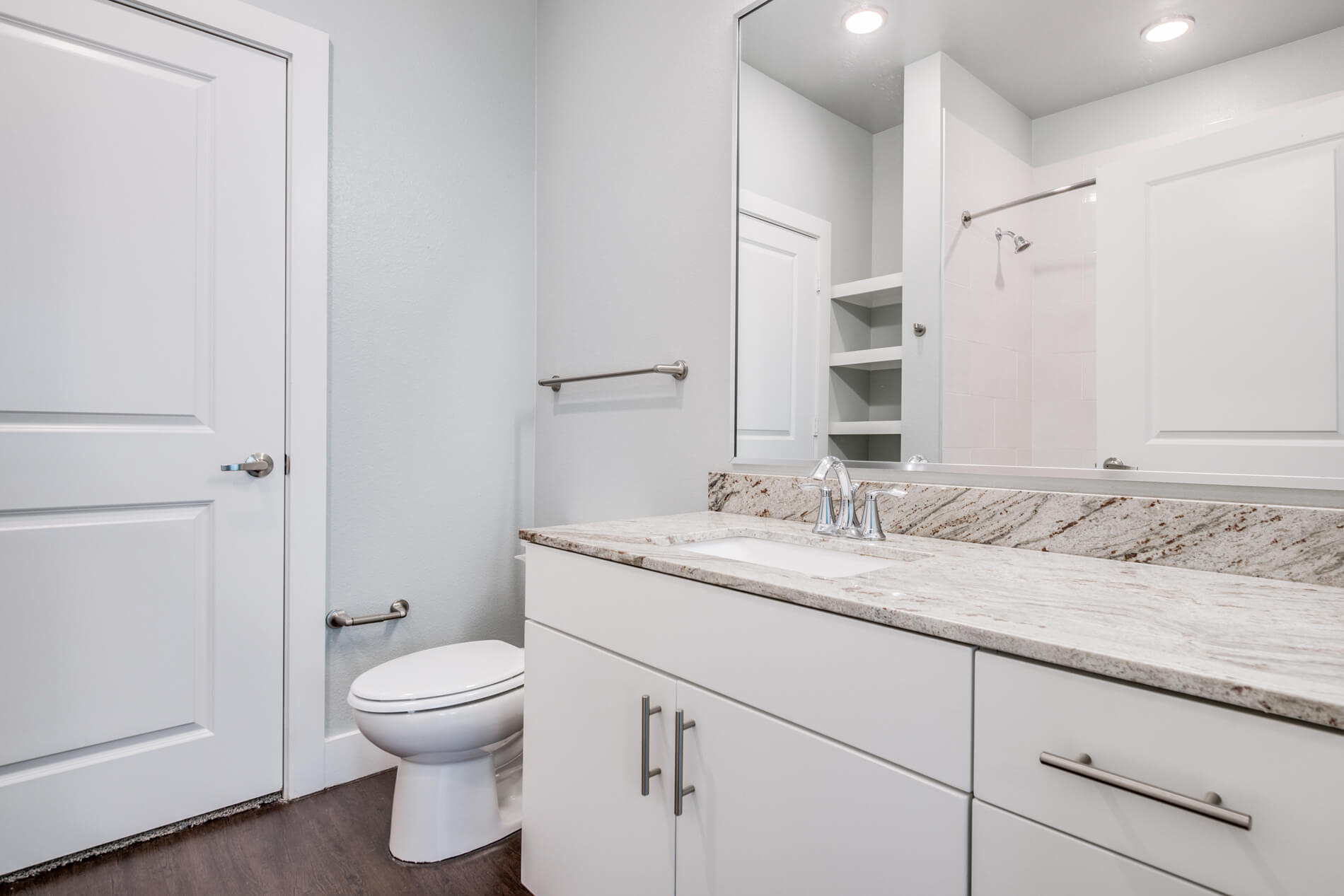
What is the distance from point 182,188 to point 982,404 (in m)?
1.84

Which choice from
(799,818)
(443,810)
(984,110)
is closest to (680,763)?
(799,818)

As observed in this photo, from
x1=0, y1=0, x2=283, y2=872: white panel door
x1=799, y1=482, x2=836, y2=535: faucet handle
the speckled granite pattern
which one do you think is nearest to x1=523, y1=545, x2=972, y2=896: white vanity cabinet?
x1=799, y1=482, x2=836, y2=535: faucet handle

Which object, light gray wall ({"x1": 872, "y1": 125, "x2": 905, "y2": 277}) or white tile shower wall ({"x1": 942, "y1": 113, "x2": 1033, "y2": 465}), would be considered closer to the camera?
white tile shower wall ({"x1": 942, "y1": 113, "x2": 1033, "y2": 465})

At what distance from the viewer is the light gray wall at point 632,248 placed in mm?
1725

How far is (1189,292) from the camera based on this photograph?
3.27 feet

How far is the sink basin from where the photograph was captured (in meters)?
1.22

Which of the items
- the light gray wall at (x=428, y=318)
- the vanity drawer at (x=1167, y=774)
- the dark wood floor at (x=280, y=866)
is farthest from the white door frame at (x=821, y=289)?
the dark wood floor at (x=280, y=866)

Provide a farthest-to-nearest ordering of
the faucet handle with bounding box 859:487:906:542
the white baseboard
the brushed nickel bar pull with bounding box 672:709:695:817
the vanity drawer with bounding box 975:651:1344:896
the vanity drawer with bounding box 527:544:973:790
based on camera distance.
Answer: the white baseboard, the faucet handle with bounding box 859:487:906:542, the brushed nickel bar pull with bounding box 672:709:695:817, the vanity drawer with bounding box 527:544:973:790, the vanity drawer with bounding box 975:651:1344:896

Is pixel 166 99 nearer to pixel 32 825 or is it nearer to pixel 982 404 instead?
pixel 32 825

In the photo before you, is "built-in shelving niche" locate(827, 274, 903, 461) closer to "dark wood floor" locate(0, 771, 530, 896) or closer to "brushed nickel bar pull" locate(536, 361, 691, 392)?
"brushed nickel bar pull" locate(536, 361, 691, 392)

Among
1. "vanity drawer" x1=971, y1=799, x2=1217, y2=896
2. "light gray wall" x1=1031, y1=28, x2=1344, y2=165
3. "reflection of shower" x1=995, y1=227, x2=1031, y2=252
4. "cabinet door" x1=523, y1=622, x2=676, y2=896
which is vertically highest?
"light gray wall" x1=1031, y1=28, x2=1344, y2=165

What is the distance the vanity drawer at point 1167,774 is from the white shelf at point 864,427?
0.73 metres

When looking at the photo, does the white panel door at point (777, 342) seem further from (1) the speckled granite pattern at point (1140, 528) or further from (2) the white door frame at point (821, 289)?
(1) the speckled granite pattern at point (1140, 528)

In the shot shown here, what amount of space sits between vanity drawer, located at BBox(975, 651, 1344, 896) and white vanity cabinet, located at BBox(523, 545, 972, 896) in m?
0.05
